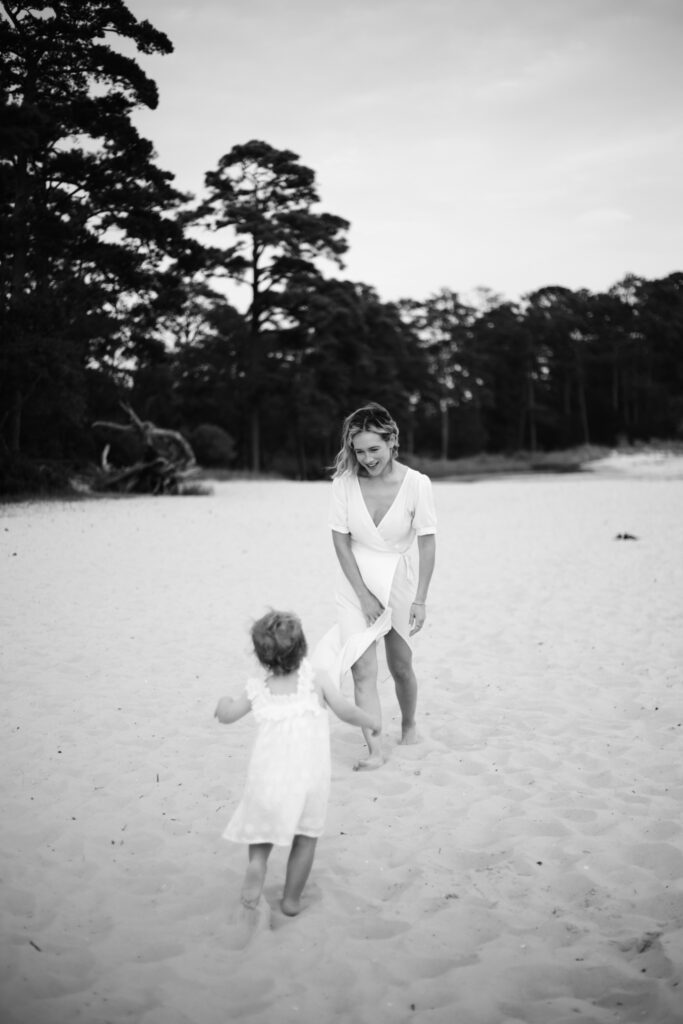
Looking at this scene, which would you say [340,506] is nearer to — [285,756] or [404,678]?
[404,678]

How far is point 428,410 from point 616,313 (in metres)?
18.4

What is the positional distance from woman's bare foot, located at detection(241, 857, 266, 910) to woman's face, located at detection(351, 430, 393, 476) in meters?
1.89

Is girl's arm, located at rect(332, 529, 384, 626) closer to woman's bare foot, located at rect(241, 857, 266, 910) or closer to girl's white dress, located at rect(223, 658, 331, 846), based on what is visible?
girl's white dress, located at rect(223, 658, 331, 846)

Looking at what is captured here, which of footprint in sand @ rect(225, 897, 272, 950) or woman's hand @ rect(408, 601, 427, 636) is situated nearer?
footprint in sand @ rect(225, 897, 272, 950)

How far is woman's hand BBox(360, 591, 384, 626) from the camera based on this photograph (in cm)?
378

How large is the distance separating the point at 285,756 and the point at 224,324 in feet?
113

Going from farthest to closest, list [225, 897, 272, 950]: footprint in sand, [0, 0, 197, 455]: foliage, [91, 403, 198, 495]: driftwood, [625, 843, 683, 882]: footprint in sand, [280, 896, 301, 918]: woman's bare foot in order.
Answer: [91, 403, 198, 495]: driftwood, [0, 0, 197, 455]: foliage, [625, 843, 683, 882]: footprint in sand, [280, 896, 301, 918]: woman's bare foot, [225, 897, 272, 950]: footprint in sand

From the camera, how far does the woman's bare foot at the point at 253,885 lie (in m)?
2.63

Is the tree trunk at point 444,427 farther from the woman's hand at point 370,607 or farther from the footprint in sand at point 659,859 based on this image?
the footprint in sand at point 659,859

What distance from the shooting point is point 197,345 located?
38281 mm

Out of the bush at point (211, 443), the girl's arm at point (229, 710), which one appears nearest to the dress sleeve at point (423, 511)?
the girl's arm at point (229, 710)

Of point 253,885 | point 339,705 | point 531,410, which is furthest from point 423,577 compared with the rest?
point 531,410

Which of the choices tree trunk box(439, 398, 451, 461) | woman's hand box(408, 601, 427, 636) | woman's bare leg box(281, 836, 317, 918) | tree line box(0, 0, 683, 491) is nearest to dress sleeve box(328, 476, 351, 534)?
woman's hand box(408, 601, 427, 636)

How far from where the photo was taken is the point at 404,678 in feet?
13.4
